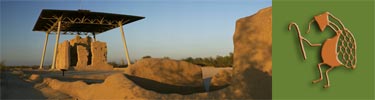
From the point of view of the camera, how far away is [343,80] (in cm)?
475

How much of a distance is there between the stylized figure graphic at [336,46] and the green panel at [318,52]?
7cm

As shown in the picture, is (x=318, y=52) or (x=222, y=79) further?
(x=222, y=79)

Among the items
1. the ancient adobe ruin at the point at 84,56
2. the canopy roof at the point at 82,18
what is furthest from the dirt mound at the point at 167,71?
the ancient adobe ruin at the point at 84,56

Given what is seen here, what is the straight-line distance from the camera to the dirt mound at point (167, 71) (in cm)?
948

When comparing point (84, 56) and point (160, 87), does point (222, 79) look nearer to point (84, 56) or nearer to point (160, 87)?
point (160, 87)

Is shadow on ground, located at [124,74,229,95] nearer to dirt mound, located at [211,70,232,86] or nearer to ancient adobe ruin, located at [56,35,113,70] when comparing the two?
dirt mound, located at [211,70,232,86]

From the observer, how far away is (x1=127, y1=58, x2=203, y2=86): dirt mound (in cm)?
948

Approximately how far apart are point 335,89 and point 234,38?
2.49m

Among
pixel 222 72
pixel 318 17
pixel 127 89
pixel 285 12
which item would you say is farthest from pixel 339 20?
pixel 222 72

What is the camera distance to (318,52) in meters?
4.73

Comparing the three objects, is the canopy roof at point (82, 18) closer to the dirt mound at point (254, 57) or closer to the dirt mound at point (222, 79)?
the dirt mound at point (222, 79)

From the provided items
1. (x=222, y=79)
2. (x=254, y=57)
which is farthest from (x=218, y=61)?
(x=254, y=57)

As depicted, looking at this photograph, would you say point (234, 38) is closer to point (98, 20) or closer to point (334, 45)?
point (334, 45)

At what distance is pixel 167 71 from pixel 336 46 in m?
5.63
